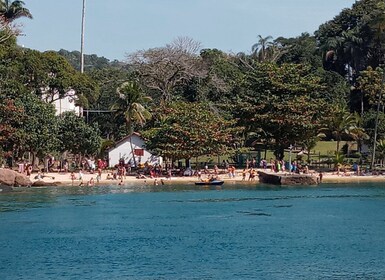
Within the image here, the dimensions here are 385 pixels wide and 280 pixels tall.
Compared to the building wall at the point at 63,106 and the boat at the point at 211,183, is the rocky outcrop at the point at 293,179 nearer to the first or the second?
the boat at the point at 211,183

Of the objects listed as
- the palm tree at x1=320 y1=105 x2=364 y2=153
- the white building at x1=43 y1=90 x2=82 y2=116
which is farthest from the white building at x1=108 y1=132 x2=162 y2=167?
the palm tree at x1=320 y1=105 x2=364 y2=153

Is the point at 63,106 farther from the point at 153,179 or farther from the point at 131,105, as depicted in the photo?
the point at 153,179

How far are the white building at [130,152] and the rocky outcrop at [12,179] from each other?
16.2 metres

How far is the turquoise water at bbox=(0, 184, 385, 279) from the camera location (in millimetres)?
33125

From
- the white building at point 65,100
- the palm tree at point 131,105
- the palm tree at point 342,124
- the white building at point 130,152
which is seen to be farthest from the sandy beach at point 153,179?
the white building at point 65,100

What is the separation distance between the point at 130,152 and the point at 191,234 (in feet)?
130

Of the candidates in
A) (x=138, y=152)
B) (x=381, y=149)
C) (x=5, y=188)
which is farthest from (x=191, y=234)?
(x=381, y=149)

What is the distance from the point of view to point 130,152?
81.6 meters

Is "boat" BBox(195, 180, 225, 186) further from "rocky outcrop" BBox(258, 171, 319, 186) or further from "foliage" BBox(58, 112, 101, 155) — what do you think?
"foliage" BBox(58, 112, 101, 155)

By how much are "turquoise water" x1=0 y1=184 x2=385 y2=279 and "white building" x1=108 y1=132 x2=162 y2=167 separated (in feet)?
52.6

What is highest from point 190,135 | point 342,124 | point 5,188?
point 342,124

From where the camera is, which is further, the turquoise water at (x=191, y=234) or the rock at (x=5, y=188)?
the rock at (x=5, y=188)

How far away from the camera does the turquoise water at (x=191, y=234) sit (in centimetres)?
3312

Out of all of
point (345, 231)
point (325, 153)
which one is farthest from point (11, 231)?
point (325, 153)
